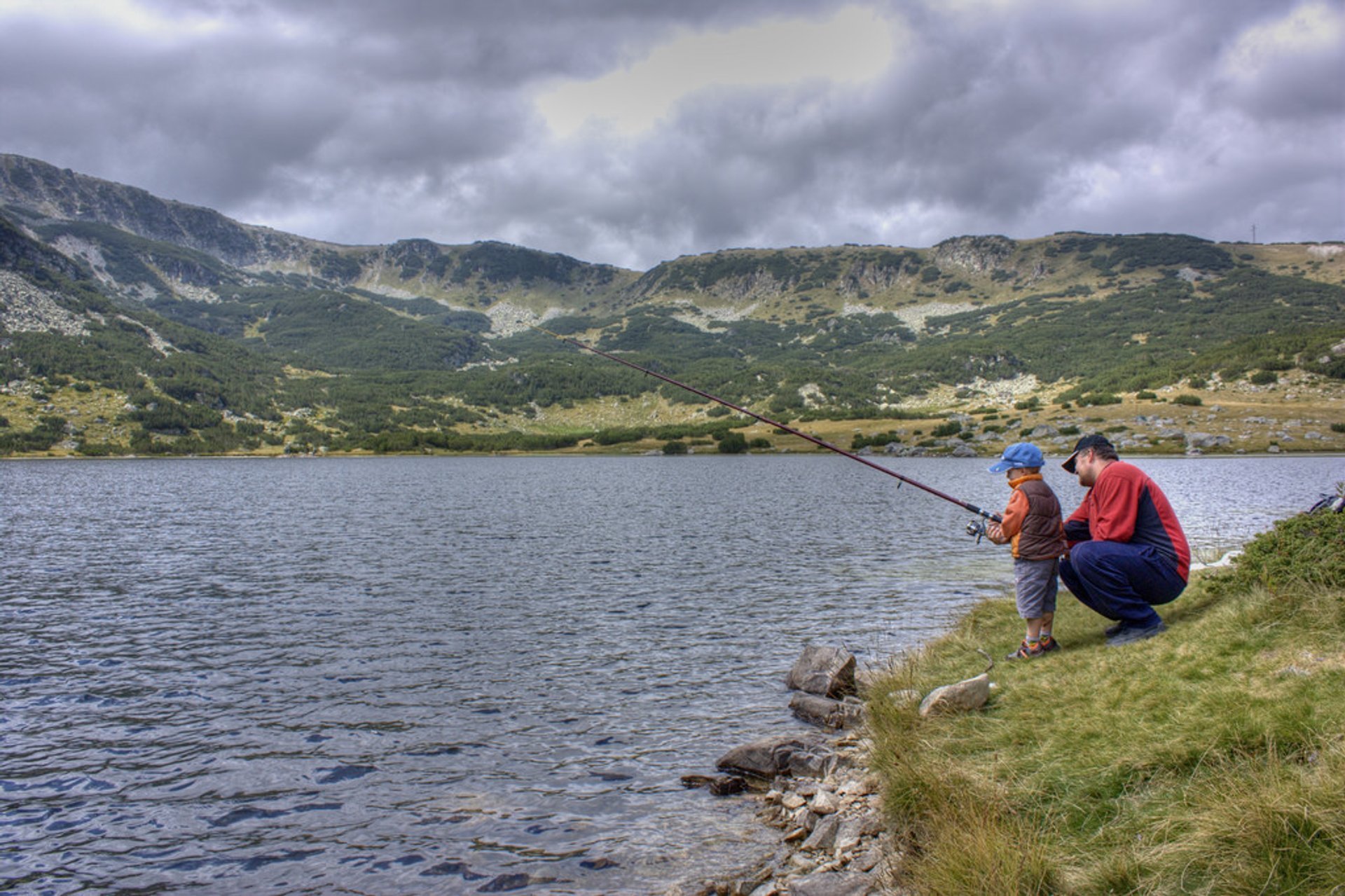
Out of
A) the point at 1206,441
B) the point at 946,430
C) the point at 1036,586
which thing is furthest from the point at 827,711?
the point at 946,430

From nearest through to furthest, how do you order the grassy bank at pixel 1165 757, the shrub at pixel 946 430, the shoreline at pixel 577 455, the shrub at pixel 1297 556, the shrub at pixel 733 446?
the grassy bank at pixel 1165 757, the shrub at pixel 1297 556, the shoreline at pixel 577 455, the shrub at pixel 946 430, the shrub at pixel 733 446

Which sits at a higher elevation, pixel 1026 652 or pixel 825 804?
pixel 1026 652

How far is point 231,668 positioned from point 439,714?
21.5 ft

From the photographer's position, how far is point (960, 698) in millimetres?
10469

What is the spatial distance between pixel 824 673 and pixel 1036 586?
16.7 ft

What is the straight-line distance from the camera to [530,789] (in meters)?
11.3

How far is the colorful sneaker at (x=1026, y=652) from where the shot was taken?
1189 cm

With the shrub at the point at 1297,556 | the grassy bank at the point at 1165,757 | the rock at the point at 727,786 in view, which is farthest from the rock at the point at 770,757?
the shrub at the point at 1297,556

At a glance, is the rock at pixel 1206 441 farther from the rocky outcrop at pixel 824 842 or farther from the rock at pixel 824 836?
the rock at pixel 824 836

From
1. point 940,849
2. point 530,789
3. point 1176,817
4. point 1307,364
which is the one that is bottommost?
point 530,789

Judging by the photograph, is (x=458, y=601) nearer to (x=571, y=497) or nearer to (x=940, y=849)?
(x=940, y=849)

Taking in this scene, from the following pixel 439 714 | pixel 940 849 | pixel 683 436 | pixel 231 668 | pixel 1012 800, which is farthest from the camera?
pixel 683 436

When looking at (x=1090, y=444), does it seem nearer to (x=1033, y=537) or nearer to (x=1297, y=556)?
(x=1033, y=537)

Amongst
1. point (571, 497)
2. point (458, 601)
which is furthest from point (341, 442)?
point (458, 601)
